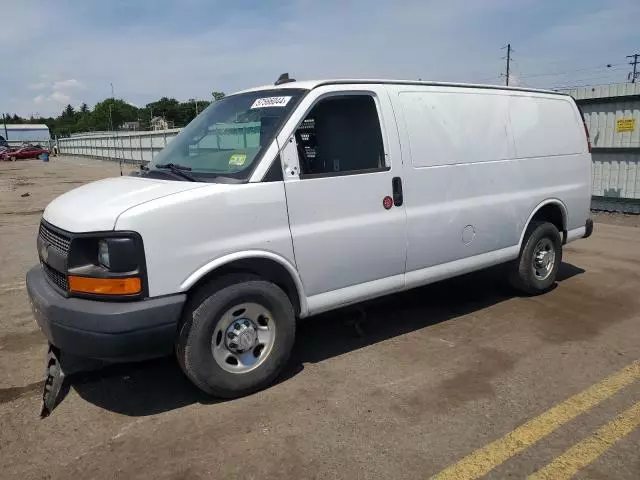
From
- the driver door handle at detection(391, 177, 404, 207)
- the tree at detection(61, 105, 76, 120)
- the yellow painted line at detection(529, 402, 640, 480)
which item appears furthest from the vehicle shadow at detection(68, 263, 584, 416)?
the tree at detection(61, 105, 76, 120)

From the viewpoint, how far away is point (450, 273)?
4.80 meters

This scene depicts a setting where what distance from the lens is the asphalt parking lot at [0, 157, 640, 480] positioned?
2.98 meters

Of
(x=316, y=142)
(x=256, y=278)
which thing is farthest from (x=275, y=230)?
(x=316, y=142)

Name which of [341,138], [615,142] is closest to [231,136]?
[341,138]

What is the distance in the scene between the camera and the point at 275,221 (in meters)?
3.67

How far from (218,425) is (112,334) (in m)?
0.86

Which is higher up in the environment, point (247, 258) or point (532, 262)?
point (247, 258)

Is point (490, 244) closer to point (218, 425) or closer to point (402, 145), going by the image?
point (402, 145)

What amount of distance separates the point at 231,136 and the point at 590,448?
3.13m

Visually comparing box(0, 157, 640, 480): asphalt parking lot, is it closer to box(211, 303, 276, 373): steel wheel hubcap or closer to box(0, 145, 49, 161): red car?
box(211, 303, 276, 373): steel wheel hubcap

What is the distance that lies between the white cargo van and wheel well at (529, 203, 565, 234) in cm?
39

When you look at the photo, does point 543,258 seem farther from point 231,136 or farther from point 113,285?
point 113,285

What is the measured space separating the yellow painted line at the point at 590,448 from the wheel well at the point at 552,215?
263 cm

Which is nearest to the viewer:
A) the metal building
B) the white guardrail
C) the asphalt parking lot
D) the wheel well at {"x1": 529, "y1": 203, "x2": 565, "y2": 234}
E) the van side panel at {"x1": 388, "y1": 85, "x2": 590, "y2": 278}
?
the asphalt parking lot
